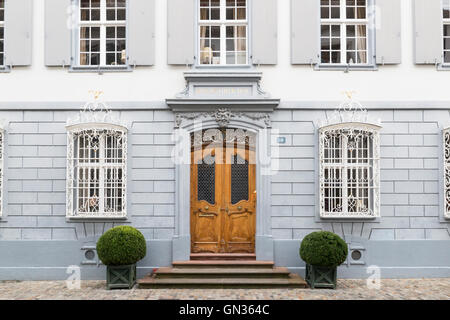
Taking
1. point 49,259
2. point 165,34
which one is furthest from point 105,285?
point 165,34

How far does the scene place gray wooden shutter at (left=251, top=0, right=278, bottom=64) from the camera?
971 cm

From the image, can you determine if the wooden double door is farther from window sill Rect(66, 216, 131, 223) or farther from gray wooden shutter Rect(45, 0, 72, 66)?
gray wooden shutter Rect(45, 0, 72, 66)

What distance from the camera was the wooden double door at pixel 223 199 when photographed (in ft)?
32.0

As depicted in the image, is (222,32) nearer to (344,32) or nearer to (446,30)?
(344,32)

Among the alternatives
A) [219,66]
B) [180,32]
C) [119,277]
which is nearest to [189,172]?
[219,66]

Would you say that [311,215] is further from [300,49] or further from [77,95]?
[77,95]

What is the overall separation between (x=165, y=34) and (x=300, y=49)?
2754 mm

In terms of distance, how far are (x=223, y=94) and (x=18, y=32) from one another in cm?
434

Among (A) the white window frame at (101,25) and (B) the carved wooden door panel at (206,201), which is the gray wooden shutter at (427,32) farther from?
(A) the white window frame at (101,25)

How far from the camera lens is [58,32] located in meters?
9.78

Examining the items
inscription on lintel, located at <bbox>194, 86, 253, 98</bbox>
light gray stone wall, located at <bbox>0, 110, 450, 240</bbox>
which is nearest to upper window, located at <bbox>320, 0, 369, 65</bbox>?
light gray stone wall, located at <bbox>0, 110, 450, 240</bbox>

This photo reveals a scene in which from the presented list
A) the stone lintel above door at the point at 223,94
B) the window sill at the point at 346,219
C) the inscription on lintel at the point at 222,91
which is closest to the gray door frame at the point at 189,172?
the stone lintel above door at the point at 223,94

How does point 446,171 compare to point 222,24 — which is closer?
point 446,171

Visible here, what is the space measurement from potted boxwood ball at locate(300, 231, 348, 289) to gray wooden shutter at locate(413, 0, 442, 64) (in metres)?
4.07
